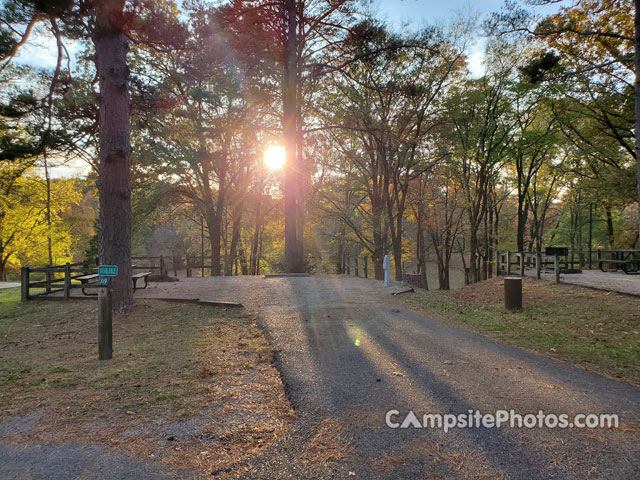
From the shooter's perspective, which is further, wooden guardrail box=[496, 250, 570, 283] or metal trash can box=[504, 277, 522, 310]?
wooden guardrail box=[496, 250, 570, 283]

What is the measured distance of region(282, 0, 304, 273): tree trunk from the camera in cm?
1541

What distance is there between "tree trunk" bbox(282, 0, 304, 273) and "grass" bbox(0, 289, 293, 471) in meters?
9.65

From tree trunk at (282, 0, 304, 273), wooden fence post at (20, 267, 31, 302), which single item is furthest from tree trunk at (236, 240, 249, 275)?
wooden fence post at (20, 267, 31, 302)

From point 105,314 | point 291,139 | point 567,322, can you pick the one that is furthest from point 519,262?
point 105,314

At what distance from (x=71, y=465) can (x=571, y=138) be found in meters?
23.4

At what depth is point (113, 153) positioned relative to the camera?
26.3 feet

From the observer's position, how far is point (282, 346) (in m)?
5.16

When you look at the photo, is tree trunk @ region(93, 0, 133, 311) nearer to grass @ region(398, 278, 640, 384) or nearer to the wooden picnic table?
grass @ region(398, 278, 640, 384)

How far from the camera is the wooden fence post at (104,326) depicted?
4.94m

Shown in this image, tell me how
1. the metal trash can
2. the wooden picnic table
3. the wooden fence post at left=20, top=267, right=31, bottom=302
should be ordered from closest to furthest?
the metal trash can, the wooden fence post at left=20, top=267, right=31, bottom=302, the wooden picnic table

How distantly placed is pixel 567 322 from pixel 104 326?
27.5 feet

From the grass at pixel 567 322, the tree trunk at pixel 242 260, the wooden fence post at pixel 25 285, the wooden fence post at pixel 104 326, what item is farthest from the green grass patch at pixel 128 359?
the tree trunk at pixel 242 260

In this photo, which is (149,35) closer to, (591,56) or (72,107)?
(72,107)

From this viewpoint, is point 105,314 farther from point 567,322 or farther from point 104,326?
point 567,322
